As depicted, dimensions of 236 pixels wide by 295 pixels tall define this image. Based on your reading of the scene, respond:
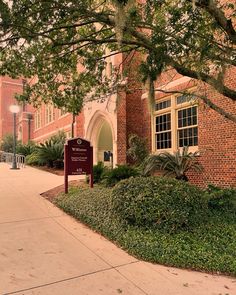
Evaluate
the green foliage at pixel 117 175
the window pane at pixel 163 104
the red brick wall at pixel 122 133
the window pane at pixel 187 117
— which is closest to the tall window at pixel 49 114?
the red brick wall at pixel 122 133

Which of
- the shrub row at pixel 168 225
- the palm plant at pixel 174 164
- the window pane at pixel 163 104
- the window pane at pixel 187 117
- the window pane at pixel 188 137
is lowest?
the shrub row at pixel 168 225

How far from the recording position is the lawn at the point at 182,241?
416 cm

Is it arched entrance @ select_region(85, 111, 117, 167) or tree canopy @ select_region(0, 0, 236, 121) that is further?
arched entrance @ select_region(85, 111, 117, 167)

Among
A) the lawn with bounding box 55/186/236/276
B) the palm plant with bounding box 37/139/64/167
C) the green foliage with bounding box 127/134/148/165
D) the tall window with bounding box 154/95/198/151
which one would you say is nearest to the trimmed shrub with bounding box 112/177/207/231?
the lawn with bounding box 55/186/236/276

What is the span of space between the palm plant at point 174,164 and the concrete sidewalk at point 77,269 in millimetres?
4635

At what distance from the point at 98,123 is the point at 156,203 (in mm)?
11754

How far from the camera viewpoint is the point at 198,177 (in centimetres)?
1027

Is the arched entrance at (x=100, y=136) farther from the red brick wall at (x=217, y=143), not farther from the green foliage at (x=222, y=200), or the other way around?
the green foliage at (x=222, y=200)

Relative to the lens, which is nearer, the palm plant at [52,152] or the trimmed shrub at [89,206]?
the trimmed shrub at [89,206]

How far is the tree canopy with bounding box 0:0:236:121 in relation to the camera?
4949 millimetres

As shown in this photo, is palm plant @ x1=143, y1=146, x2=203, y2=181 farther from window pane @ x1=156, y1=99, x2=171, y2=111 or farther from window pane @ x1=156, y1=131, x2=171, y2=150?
window pane @ x1=156, y1=99, x2=171, y2=111

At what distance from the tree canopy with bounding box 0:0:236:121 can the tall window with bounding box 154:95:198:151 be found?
12.5 ft

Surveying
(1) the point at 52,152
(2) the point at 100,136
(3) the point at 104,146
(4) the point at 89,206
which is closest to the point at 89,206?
(4) the point at 89,206

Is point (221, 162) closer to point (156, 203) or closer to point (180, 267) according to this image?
point (156, 203)
